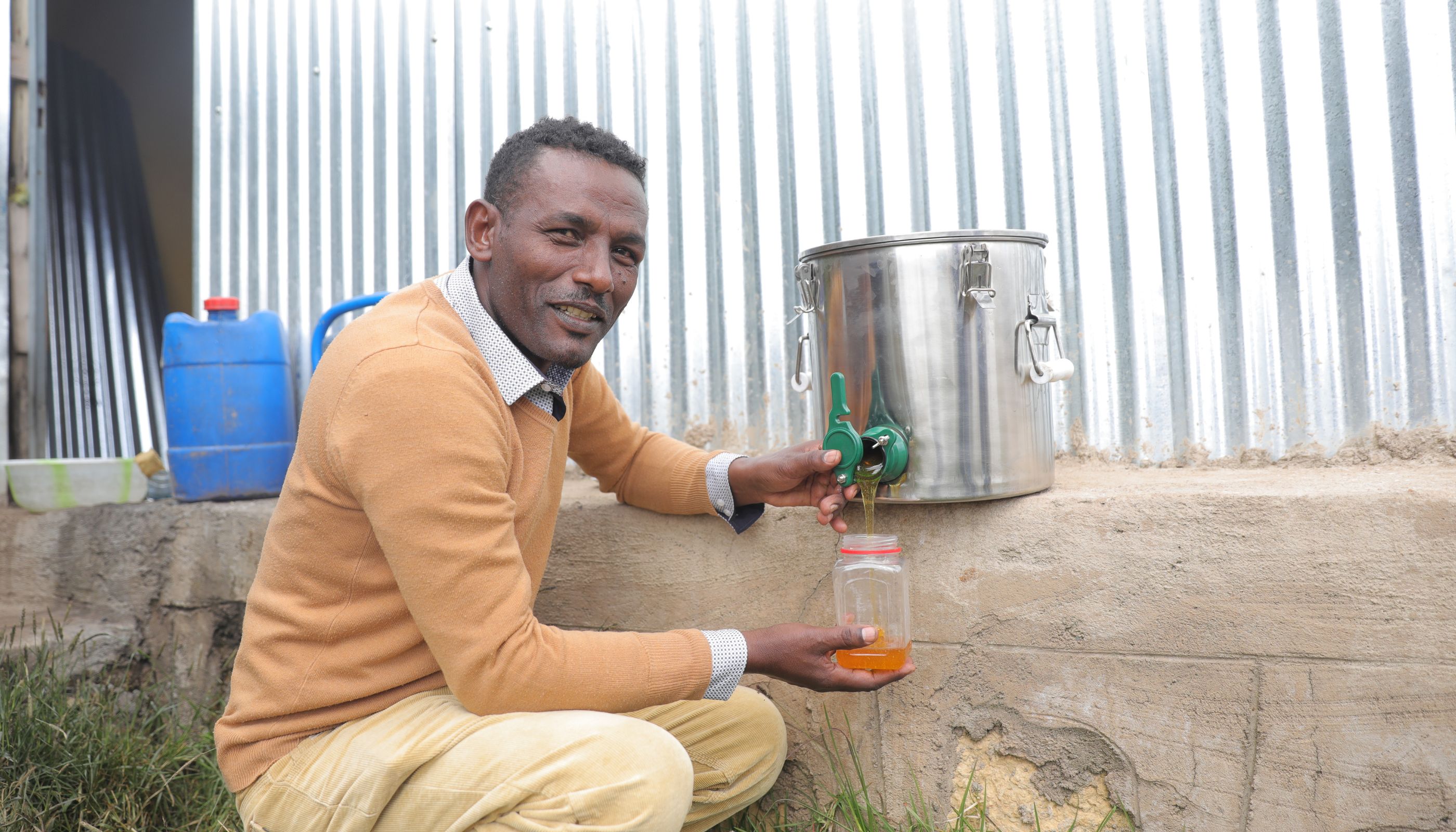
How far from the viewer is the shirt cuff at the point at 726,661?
6.64ft

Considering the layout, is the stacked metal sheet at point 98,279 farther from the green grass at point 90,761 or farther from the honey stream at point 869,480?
the honey stream at point 869,480

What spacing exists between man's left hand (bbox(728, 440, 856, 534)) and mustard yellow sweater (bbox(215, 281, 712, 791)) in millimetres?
477

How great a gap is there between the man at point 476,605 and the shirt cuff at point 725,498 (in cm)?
25

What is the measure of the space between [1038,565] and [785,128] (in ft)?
5.20

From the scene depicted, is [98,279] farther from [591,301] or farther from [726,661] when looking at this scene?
[726,661]

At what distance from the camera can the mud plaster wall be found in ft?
Result: 6.82

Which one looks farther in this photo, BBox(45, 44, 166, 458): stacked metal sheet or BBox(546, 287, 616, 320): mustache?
BBox(45, 44, 166, 458): stacked metal sheet

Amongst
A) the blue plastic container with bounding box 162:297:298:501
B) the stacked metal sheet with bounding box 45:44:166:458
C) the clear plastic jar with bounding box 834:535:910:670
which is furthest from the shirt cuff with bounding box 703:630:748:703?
the stacked metal sheet with bounding box 45:44:166:458

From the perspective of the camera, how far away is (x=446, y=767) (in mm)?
1920

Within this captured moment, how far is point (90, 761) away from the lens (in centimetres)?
279

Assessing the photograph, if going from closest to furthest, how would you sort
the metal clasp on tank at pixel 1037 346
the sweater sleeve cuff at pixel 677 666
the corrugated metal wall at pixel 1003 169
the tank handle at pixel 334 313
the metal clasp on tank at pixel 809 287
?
the sweater sleeve cuff at pixel 677 666
the metal clasp on tank at pixel 1037 346
the metal clasp on tank at pixel 809 287
the corrugated metal wall at pixel 1003 169
the tank handle at pixel 334 313

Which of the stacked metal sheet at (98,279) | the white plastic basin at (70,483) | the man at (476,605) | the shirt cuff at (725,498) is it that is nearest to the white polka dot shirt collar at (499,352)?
the man at (476,605)

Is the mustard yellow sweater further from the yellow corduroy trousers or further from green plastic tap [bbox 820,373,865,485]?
green plastic tap [bbox 820,373,865,485]

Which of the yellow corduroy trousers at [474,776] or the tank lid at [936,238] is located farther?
the tank lid at [936,238]
